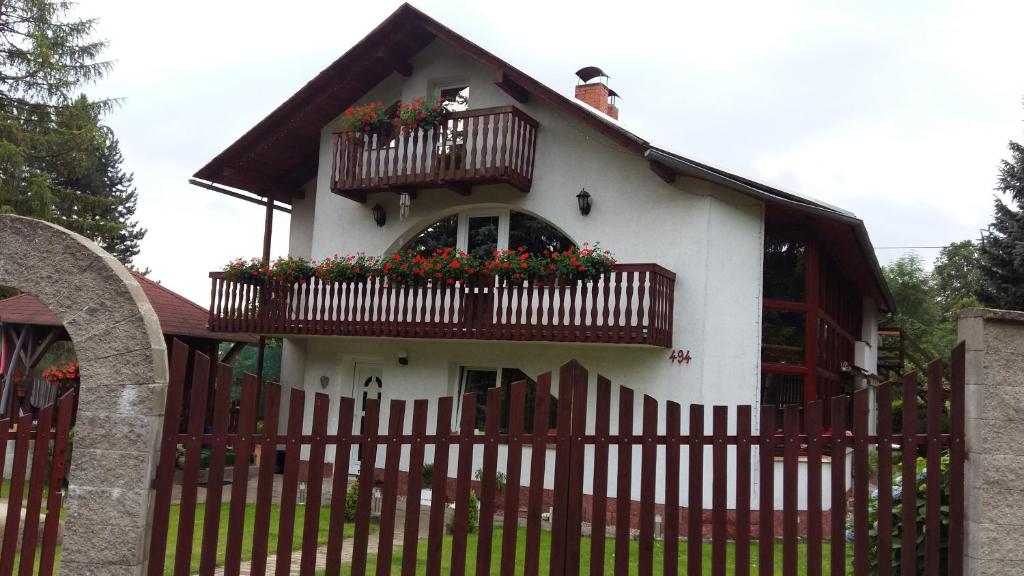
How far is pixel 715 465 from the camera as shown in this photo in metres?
4.95

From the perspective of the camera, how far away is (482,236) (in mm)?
15039

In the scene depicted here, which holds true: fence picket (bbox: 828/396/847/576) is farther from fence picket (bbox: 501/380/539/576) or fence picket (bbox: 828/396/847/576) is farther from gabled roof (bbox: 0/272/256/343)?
gabled roof (bbox: 0/272/256/343)

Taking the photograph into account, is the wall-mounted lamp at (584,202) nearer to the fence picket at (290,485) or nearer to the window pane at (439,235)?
the window pane at (439,235)

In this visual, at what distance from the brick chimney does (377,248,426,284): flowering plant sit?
6.55 metres

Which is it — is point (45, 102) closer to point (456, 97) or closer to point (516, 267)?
point (456, 97)

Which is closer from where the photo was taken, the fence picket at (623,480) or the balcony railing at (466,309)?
the fence picket at (623,480)

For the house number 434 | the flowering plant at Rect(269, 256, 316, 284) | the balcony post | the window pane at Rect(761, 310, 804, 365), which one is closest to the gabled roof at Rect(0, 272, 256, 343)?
the balcony post

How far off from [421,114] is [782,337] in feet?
23.9

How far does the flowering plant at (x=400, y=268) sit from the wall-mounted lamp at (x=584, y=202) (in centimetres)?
280

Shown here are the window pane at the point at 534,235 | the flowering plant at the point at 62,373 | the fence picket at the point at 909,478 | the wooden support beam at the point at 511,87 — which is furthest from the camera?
the flowering plant at the point at 62,373

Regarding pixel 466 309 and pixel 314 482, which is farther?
pixel 466 309

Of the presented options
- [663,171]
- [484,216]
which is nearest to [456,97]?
[484,216]

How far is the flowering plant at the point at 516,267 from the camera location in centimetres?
1266

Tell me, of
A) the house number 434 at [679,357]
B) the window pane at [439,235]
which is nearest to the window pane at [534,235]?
the window pane at [439,235]
